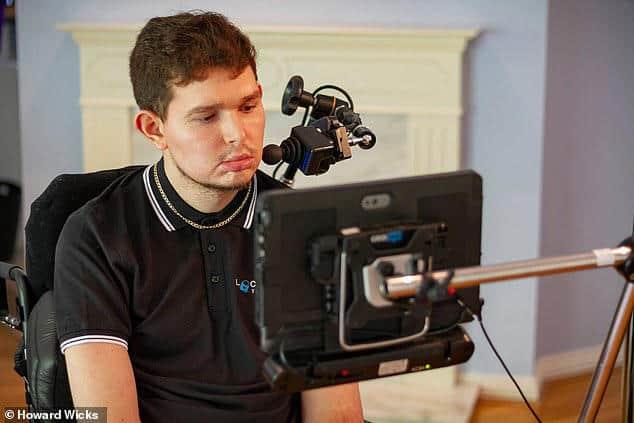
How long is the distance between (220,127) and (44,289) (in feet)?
1.50

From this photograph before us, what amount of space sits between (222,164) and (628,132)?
2100mm

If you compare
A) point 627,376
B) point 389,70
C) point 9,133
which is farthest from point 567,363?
point 9,133

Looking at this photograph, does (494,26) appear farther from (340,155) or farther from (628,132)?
(340,155)

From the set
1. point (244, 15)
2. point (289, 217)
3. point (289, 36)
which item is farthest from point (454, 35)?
point (289, 217)

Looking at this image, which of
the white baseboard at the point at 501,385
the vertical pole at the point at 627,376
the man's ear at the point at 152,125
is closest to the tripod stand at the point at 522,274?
the vertical pole at the point at 627,376

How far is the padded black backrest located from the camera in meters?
1.67

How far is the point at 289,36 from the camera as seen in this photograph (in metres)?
3.07

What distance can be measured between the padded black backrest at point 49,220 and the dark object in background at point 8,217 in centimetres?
279

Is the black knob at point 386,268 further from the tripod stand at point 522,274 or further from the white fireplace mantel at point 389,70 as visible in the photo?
the white fireplace mantel at point 389,70

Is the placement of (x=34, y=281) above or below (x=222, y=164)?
below

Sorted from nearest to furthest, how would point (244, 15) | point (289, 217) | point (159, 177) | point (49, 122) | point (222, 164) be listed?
point (289, 217)
point (222, 164)
point (159, 177)
point (244, 15)
point (49, 122)

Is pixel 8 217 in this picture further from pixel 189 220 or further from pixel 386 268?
pixel 386 268

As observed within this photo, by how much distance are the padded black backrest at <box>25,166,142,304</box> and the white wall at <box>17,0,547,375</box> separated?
1578 millimetres

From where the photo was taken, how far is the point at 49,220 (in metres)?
1.67
